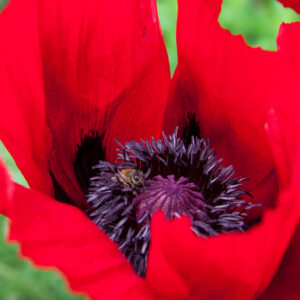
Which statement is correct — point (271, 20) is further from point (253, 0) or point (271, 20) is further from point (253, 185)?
point (253, 185)

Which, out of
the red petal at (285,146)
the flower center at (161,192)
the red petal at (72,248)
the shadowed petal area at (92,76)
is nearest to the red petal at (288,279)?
the red petal at (285,146)

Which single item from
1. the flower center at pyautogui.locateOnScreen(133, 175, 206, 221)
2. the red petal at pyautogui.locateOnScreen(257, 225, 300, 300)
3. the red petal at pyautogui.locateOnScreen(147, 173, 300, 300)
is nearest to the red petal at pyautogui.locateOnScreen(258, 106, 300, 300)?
the red petal at pyautogui.locateOnScreen(257, 225, 300, 300)

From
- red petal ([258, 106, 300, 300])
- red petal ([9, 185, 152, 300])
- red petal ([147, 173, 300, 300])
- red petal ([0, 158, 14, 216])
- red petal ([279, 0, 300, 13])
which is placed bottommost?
red petal ([9, 185, 152, 300])

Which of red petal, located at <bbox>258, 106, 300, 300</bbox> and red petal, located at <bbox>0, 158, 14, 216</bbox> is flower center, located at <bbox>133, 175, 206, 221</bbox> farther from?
red petal, located at <bbox>0, 158, 14, 216</bbox>

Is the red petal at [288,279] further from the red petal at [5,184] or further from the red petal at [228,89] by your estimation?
the red petal at [5,184]

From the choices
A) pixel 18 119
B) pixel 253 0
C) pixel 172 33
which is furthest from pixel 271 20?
pixel 18 119

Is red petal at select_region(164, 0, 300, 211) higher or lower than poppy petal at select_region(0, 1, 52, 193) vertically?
higher

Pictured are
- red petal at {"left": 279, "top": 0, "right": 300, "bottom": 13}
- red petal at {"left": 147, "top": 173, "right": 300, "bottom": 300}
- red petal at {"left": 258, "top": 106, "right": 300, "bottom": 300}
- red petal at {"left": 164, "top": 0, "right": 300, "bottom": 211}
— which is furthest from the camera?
red petal at {"left": 279, "top": 0, "right": 300, "bottom": 13}

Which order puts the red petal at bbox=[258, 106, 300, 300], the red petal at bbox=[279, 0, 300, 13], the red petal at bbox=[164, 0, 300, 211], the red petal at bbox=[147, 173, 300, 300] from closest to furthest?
the red petal at bbox=[147, 173, 300, 300] < the red petal at bbox=[258, 106, 300, 300] < the red petal at bbox=[164, 0, 300, 211] < the red petal at bbox=[279, 0, 300, 13]
